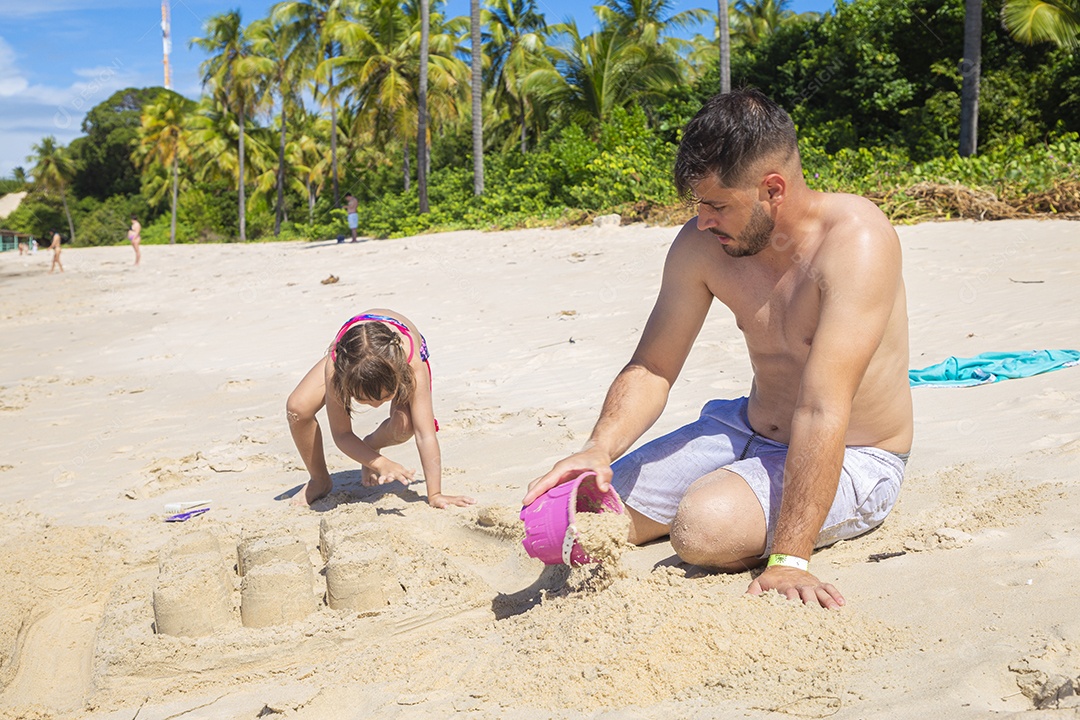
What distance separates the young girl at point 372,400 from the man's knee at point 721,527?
4.22ft

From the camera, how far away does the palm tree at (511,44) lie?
→ 27250 mm

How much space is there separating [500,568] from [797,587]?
1.22 m

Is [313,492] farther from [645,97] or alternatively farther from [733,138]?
[645,97]

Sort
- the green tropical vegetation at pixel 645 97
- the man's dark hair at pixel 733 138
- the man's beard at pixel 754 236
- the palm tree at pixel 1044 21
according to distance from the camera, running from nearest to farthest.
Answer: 1. the man's dark hair at pixel 733 138
2. the man's beard at pixel 754 236
3. the green tropical vegetation at pixel 645 97
4. the palm tree at pixel 1044 21

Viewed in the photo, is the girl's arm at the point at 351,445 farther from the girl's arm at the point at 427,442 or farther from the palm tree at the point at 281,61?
the palm tree at the point at 281,61

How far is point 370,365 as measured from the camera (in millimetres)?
3600

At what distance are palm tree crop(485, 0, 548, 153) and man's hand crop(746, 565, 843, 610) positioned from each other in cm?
2597

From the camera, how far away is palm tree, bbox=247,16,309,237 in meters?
29.8

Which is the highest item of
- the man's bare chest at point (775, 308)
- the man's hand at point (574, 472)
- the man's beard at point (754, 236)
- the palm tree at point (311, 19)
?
the palm tree at point (311, 19)

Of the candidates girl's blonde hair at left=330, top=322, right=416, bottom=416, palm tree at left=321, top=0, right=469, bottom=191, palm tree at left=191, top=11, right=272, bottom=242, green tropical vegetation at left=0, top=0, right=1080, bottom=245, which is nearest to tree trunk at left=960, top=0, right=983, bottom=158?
green tropical vegetation at left=0, top=0, right=1080, bottom=245

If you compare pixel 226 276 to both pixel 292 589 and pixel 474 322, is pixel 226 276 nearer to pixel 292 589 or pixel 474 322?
pixel 474 322

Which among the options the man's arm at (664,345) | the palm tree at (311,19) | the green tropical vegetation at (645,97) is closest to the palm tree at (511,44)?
the green tropical vegetation at (645,97)

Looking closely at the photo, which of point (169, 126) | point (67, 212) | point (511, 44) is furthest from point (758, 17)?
point (67, 212)

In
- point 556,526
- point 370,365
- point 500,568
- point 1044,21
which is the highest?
→ point 1044,21
